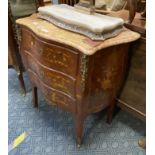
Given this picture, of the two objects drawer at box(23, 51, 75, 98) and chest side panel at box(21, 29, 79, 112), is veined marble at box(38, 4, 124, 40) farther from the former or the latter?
drawer at box(23, 51, 75, 98)

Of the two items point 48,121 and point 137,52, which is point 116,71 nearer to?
point 137,52

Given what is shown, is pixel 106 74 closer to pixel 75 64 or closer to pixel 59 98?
pixel 75 64

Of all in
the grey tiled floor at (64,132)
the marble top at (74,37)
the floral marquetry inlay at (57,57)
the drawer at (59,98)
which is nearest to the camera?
the marble top at (74,37)

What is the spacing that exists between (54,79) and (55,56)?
16 centimetres

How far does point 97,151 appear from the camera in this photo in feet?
4.68

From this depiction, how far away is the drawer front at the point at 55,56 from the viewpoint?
3.47 ft

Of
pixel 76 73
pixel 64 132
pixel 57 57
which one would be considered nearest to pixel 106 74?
pixel 76 73

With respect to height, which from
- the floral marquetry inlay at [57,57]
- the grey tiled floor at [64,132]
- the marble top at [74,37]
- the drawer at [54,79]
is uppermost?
the marble top at [74,37]

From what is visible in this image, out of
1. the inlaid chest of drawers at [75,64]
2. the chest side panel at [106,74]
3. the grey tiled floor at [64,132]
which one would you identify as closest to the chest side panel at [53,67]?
the inlaid chest of drawers at [75,64]

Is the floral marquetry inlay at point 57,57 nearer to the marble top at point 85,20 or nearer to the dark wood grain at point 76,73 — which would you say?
the dark wood grain at point 76,73

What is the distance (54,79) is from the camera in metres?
1.21

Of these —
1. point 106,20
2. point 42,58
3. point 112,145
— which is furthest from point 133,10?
point 112,145

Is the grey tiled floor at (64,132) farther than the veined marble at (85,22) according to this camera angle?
Yes

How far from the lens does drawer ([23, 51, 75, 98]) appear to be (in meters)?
1.15
